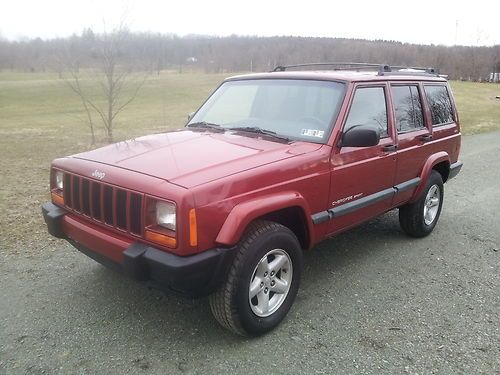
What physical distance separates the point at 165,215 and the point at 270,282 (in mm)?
993

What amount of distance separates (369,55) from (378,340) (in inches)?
2225

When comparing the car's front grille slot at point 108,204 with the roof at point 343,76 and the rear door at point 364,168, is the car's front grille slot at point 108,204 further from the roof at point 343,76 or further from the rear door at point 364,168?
the roof at point 343,76

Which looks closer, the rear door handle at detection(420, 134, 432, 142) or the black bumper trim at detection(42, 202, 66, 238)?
the black bumper trim at detection(42, 202, 66, 238)

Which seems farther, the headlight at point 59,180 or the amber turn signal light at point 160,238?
the headlight at point 59,180

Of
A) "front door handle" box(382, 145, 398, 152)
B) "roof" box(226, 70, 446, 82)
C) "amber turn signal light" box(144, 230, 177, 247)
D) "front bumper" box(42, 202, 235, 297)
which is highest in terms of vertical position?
"roof" box(226, 70, 446, 82)

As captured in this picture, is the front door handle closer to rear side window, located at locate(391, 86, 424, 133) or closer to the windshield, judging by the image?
rear side window, located at locate(391, 86, 424, 133)

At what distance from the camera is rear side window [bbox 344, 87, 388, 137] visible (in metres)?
3.91

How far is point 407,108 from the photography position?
184 inches

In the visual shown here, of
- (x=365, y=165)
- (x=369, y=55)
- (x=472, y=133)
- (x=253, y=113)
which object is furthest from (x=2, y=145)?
(x=369, y=55)

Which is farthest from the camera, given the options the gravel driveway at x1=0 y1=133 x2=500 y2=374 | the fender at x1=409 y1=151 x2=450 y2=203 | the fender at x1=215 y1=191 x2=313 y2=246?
the fender at x1=409 y1=151 x2=450 y2=203

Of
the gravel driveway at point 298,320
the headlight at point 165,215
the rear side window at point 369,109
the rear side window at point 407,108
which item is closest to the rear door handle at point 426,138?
the rear side window at point 407,108

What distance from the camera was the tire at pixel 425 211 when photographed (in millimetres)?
5047

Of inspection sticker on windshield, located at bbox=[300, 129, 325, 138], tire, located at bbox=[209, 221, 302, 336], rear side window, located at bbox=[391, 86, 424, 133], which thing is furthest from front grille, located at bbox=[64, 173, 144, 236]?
rear side window, located at bbox=[391, 86, 424, 133]

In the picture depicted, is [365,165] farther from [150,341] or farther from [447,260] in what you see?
[150,341]
